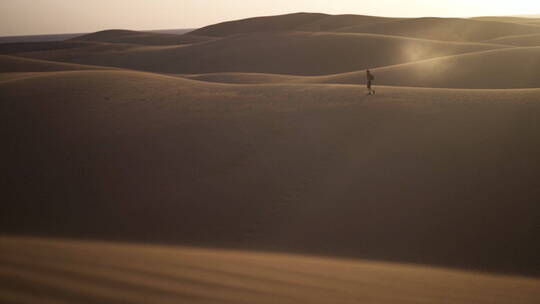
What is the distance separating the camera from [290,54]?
36.8 metres

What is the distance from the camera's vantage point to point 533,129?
364 inches

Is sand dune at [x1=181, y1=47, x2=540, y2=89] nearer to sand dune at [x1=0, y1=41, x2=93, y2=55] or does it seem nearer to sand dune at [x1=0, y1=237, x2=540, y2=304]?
sand dune at [x1=0, y1=237, x2=540, y2=304]

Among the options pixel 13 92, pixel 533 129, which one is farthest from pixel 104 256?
pixel 13 92

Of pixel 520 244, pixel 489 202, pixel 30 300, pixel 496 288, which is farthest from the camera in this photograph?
pixel 489 202

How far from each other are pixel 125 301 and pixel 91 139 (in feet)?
23.8

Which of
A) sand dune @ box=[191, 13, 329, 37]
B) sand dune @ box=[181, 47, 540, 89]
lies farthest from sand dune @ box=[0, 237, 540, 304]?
sand dune @ box=[191, 13, 329, 37]

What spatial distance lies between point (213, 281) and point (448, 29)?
2285 inches

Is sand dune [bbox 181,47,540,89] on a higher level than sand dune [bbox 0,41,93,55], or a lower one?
lower

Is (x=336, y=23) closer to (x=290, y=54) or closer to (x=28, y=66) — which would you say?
(x=290, y=54)

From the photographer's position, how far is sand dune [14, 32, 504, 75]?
3369 centimetres

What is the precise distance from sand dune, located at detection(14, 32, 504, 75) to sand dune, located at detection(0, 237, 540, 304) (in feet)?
95.6

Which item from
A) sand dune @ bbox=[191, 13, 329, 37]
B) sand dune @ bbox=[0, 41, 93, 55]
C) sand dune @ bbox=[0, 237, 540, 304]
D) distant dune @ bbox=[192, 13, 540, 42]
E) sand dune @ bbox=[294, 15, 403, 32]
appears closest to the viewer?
sand dune @ bbox=[0, 237, 540, 304]

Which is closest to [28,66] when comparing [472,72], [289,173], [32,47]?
[289,173]

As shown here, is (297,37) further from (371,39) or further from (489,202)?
(489,202)
